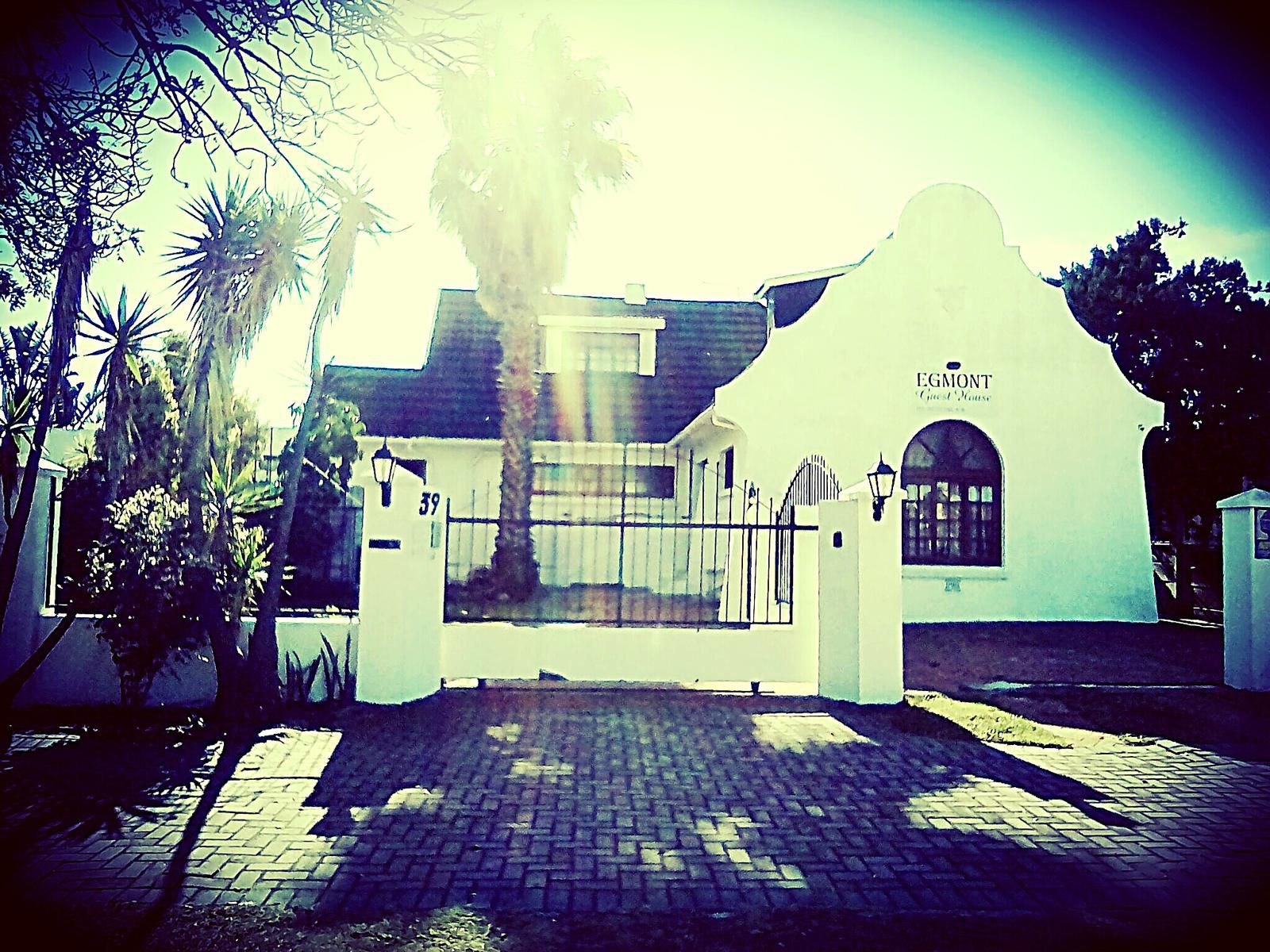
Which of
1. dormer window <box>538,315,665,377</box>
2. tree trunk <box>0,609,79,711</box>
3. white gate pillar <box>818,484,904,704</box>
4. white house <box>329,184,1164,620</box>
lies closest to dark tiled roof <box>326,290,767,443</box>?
dormer window <box>538,315,665,377</box>

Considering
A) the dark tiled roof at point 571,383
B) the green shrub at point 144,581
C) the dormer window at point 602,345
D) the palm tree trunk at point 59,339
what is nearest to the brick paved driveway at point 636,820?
the green shrub at point 144,581

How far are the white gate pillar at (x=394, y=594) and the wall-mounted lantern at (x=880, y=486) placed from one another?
4266 millimetres

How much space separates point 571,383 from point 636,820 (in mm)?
14897

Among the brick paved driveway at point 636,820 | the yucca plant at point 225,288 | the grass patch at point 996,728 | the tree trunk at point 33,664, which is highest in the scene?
the yucca plant at point 225,288

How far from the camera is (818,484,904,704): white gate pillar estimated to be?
350 inches

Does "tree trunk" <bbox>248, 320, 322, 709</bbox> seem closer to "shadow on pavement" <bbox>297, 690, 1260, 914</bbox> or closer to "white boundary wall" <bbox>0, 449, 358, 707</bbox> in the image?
"white boundary wall" <bbox>0, 449, 358, 707</bbox>

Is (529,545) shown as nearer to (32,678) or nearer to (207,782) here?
(32,678)

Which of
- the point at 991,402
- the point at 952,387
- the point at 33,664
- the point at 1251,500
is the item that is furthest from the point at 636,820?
the point at 991,402

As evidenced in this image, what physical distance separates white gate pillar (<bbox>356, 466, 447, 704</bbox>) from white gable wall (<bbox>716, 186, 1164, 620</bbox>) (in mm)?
6833

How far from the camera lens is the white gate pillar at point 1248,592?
959 cm

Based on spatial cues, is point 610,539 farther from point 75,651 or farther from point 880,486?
point 75,651

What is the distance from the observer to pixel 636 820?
5.55 m

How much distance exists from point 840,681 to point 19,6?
26.7 feet

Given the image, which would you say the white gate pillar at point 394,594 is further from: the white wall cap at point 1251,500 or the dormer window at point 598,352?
the dormer window at point 598,352
